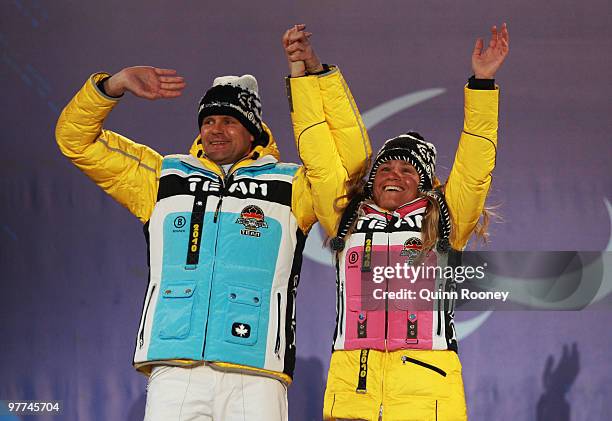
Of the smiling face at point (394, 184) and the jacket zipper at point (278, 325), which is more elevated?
the smiling face at point (394, 184)

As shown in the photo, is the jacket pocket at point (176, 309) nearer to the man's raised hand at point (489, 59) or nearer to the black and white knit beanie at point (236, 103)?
the black and white knit beanie at point (236, 103)

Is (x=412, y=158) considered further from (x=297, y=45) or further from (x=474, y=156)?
(x=297, y=45)

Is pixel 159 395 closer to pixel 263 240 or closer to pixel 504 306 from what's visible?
pixel 263 240

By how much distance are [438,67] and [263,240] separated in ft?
4.55

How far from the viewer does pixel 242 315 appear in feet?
10.2

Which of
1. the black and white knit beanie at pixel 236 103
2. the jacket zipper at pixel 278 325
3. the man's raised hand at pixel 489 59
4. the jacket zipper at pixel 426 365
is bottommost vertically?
the jacket zipper at pixel 426 365

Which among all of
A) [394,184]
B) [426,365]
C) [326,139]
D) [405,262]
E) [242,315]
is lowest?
[426,365]

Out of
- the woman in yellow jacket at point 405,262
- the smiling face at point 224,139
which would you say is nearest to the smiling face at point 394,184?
the woman in yellow jacket at point 405,262

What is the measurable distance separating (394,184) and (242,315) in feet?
1.97

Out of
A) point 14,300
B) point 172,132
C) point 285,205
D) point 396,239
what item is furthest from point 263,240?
point 14,300

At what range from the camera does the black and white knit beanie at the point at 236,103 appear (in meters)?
3.40

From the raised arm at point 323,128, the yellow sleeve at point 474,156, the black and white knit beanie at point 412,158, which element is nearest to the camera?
the yellow sleeve at point 474,156

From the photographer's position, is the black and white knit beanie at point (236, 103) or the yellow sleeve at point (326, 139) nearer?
the yellow sleeve at point (326, 139)

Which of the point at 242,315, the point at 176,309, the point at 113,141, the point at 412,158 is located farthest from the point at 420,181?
the point at 113,141
